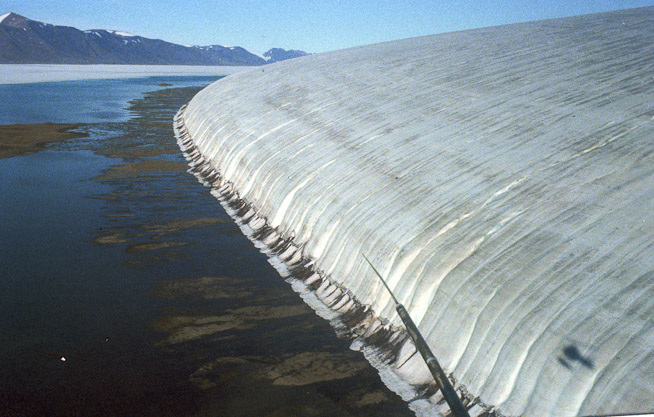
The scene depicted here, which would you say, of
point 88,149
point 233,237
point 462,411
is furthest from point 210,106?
point 462,411

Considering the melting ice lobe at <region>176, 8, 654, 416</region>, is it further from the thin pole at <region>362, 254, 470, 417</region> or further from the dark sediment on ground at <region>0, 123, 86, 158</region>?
the dark sediment on ground at <region>0, 123, 86, 158</region>

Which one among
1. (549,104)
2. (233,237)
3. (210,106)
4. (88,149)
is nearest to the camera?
(549,104)

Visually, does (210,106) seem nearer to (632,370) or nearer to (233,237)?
(233,237)

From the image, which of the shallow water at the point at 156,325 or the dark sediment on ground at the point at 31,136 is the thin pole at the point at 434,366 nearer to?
the shallow water at the point at 156,325

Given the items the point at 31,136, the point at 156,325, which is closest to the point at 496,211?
the point at 156,325

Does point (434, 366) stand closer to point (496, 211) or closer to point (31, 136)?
point (496, 211)
